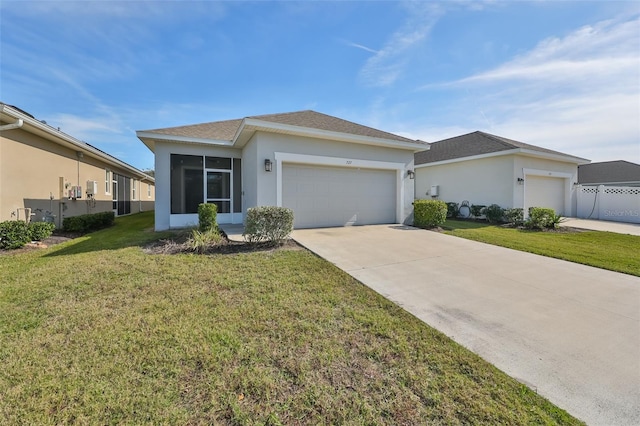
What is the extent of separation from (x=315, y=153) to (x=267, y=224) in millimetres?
3930

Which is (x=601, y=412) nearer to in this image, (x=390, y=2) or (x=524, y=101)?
(x=390, y=2)

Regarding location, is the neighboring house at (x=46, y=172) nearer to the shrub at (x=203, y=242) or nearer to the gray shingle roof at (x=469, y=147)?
the shrub at (x=203, y=242)

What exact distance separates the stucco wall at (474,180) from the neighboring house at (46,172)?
18757mm

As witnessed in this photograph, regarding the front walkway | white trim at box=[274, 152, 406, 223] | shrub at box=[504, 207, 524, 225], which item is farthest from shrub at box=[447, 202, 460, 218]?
white trim at box=[274, 152, 406, 223]

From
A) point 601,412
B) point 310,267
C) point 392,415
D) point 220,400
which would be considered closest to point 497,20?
point 310,267

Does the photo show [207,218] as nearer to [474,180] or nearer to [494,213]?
[494,213]

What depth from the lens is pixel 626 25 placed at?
666cm

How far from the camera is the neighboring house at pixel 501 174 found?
13.2 m

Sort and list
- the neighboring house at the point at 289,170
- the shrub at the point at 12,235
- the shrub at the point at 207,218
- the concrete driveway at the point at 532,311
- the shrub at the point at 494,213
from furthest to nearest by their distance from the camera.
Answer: the shrub at the point at 494,213 < the neighboring house at the point at 289,170 < the shrub at the point at 207,218 < the shrub at the point at 12,235 < the concrete driveway at the point at 532,311

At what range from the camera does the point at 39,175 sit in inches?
361

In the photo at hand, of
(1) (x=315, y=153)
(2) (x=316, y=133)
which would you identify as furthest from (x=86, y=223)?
(2) (x=316, y=133)

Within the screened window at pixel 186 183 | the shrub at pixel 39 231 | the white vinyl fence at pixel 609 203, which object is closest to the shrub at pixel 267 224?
the screened window at pixel 186 183

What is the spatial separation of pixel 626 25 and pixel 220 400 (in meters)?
11.6

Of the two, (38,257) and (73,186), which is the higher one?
(73,186)
